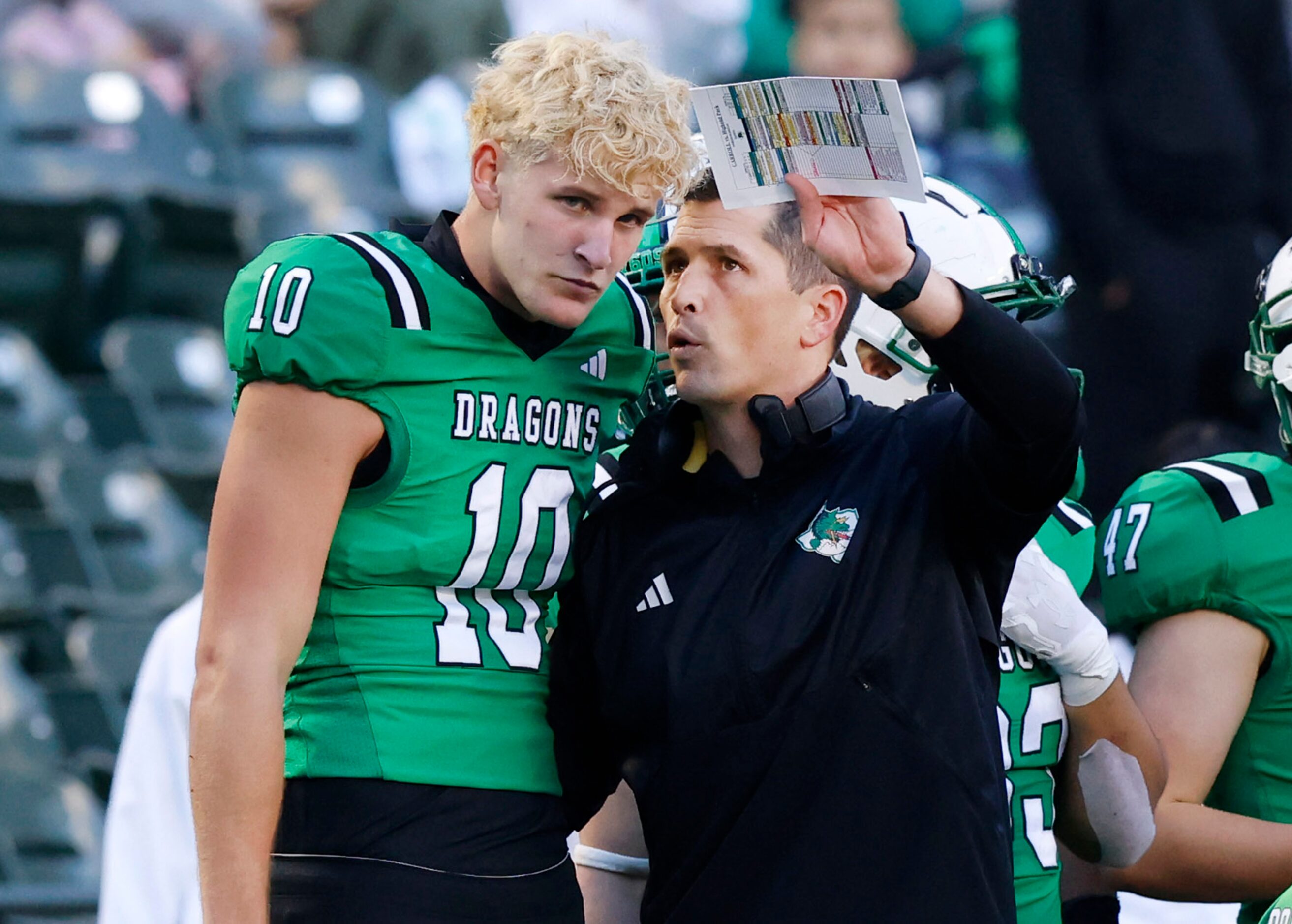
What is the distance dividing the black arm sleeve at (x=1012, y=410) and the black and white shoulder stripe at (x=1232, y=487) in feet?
2.83

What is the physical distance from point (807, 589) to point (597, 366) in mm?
450

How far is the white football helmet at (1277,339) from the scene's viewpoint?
2.79 meters

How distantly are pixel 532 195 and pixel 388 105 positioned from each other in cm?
401

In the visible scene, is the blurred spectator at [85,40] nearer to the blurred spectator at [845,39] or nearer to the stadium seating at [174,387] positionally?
the stadium seating at [174,387]

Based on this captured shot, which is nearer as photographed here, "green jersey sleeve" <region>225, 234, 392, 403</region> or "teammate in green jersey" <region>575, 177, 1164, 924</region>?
"green jersey sleeve" <region>225, 234, 392, 403</region>

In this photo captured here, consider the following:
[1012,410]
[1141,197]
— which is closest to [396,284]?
[1012,410]

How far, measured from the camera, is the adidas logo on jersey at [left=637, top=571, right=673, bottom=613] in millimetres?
2148

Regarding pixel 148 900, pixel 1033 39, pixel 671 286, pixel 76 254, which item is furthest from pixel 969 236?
pixel 76 254

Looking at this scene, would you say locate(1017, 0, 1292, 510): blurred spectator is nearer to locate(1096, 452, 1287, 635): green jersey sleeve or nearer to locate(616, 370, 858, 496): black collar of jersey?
locate(1096, 452, 1287, 635): green jersey sleeve

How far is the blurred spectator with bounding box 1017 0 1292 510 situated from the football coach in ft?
9.90

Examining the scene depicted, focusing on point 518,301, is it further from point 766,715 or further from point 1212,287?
point 1212,287

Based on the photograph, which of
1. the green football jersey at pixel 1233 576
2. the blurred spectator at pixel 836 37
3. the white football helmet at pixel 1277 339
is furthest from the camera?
the blurred spectator at pixel 836 37

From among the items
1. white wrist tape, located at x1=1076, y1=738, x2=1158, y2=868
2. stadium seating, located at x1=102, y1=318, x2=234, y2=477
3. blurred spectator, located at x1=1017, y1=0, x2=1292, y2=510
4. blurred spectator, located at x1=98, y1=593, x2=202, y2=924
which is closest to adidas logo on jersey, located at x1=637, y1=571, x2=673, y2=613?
white wrist tape, located at x1=1076, y1=738, x2=1158, y2=868

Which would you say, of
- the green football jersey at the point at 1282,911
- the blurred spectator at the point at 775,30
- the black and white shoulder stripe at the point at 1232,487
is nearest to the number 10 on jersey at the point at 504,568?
the green football jersey at the point at 1282,911
